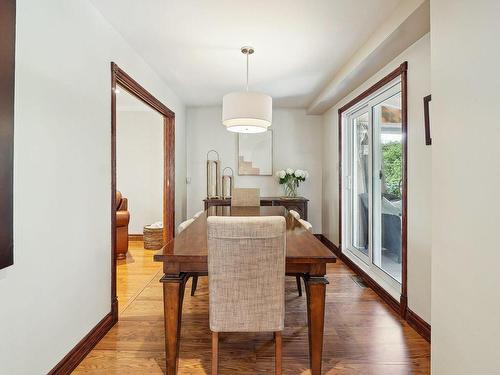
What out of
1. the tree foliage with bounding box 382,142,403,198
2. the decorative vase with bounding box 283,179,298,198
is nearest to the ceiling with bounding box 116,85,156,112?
the decorative vase with bounding box 283,179,298,198

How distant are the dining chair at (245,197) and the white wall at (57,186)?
1.86 m

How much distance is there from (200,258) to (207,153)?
3.77m

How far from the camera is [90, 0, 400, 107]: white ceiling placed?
6.82ft

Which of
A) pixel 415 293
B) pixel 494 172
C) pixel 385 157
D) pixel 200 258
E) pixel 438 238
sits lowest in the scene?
pixel 415 293

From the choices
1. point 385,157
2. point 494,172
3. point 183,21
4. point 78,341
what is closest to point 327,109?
point 385,157

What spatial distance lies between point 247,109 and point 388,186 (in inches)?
64.7

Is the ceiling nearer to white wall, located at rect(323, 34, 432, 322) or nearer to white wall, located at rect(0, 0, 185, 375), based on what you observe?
white wall, located at rect(0, 0, 185, 375)

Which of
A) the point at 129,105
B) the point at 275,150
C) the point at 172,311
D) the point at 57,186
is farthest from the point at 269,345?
the point at 129,105

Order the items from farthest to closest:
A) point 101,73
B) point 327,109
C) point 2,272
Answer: point 327,109 → point 101,73 → point 2,272

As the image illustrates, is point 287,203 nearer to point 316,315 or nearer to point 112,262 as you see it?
point 112,262

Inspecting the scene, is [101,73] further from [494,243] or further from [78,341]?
[494,243]

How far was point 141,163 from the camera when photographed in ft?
17.6

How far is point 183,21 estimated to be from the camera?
2.27m

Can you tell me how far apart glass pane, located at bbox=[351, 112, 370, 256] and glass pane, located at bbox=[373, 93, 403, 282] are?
0.94 ft
